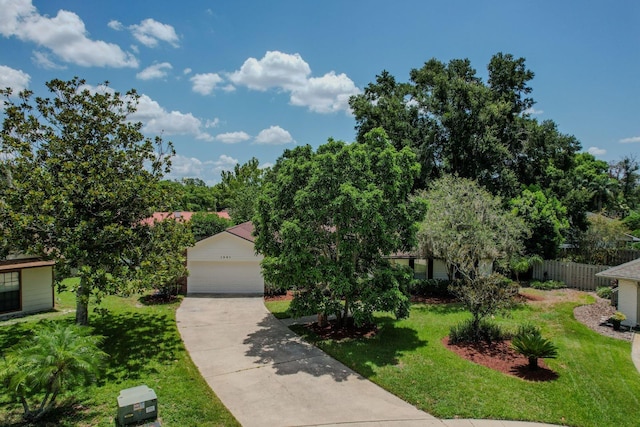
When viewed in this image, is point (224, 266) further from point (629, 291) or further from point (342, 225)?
point (629, 291)

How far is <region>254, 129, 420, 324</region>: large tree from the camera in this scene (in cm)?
1198

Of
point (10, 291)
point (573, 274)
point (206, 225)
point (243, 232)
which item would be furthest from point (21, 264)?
point (573, 274)

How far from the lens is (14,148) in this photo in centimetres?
1138

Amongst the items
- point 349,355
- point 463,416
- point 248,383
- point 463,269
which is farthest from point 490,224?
point 248,383

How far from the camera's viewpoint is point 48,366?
6.88 metres

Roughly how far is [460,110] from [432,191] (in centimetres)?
724

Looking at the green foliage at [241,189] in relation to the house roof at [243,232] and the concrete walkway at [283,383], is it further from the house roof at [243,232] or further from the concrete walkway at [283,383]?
the concrete walkway at [283,383]

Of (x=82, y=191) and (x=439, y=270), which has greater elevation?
(x=82, y=191)

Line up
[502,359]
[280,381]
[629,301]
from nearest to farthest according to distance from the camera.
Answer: [280,381] → [502,359] → [629,301]

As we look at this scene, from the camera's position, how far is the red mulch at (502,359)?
10202 mm

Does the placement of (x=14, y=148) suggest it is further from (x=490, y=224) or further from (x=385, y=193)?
(x=490, y=224)

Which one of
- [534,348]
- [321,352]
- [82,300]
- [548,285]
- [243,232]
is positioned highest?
[243,232]

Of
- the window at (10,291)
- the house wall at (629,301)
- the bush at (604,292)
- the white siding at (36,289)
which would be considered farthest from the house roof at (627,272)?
the window at (10,291)

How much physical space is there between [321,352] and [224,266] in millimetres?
10016
